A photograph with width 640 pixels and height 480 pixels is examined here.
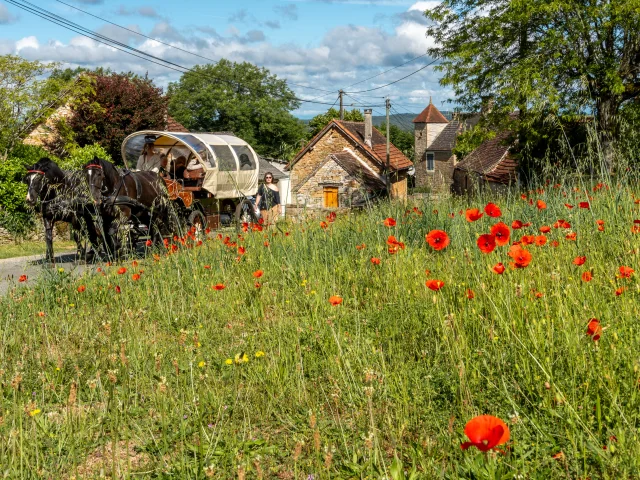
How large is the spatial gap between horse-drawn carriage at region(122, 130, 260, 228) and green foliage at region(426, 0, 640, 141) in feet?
25.1

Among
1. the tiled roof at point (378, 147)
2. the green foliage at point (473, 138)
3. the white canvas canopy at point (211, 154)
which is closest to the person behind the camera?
the white canvas canopy at point (211, 154)

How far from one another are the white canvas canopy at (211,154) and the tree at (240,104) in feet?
159

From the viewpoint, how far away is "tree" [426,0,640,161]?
1708 centimetres

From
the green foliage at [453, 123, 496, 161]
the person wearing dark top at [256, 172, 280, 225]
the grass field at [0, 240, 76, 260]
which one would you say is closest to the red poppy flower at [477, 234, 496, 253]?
the person wearing dark top at [256, 172, 280, 225]

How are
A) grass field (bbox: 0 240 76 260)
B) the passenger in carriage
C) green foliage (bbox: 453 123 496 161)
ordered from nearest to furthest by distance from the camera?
1. grass field (bbox: 0 240 76 260)
2. the passenger in carriage
3. green foliage (bbox: 453 123 496 161)

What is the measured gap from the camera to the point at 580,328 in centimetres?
335

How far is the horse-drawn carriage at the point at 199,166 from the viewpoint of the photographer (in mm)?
14461

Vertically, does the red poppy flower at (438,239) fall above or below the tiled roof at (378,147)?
below

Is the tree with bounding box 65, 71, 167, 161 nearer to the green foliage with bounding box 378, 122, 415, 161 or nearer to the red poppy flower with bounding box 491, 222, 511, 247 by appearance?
the red poppy flower with bounding box 491, 222, 511, 247

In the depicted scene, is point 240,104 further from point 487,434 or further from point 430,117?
point 487,434

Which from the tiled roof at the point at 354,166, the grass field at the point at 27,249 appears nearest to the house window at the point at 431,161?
the tiled roof at the point at 354,166

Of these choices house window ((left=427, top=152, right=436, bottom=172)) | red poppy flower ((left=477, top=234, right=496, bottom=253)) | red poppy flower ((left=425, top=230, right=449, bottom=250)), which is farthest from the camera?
house window ((left=427, top=152, right=436, bottom=172))

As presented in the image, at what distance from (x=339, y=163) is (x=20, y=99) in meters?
22.4

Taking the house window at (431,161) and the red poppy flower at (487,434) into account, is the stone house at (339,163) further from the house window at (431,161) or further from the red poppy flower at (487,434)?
the red poppy flower at (487,434)
